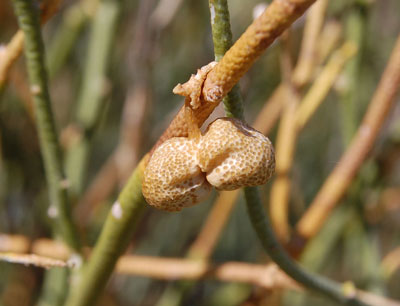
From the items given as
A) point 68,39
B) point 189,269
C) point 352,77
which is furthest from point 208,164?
point 68,39

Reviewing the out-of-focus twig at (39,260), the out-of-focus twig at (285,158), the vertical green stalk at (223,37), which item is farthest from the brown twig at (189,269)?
the vertical green stalk at (223,37)

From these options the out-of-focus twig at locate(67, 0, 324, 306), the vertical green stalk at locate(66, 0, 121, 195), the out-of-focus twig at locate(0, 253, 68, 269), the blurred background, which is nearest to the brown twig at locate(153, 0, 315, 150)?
the out-of-focus twig at locate(67, 0, 324, 306)

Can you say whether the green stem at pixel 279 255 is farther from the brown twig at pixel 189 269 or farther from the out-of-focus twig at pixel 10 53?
the out-of-focus twig at pixel 10 53

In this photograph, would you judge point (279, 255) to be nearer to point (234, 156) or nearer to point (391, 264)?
point (234, 156)

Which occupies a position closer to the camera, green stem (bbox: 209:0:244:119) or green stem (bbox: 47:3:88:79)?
green stem (bbox: 209:0:244:119)

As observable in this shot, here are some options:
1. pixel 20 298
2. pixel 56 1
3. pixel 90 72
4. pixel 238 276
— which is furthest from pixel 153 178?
pixel 20 298

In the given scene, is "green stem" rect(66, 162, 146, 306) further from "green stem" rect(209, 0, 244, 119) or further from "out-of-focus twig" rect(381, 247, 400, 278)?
"out-of-focus twig" rect(381, 247, 400, 278)

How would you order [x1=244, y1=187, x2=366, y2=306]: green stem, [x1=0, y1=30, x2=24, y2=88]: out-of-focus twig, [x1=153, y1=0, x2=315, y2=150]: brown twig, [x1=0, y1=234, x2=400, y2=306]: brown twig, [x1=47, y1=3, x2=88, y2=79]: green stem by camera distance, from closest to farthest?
[x1=153, y1=0, x2=315, y2=150]: brown twig, [x1=244, y1=187, x2=366, y2=306]: green stem, [x1=0, y1=30, x2=24, y2=88]: out-of-focus twig, [x1=0, y1=234, x2=400, y2=306]: brown twig, [x1=47, y1=3, x2=88, y2=79]: green stem
